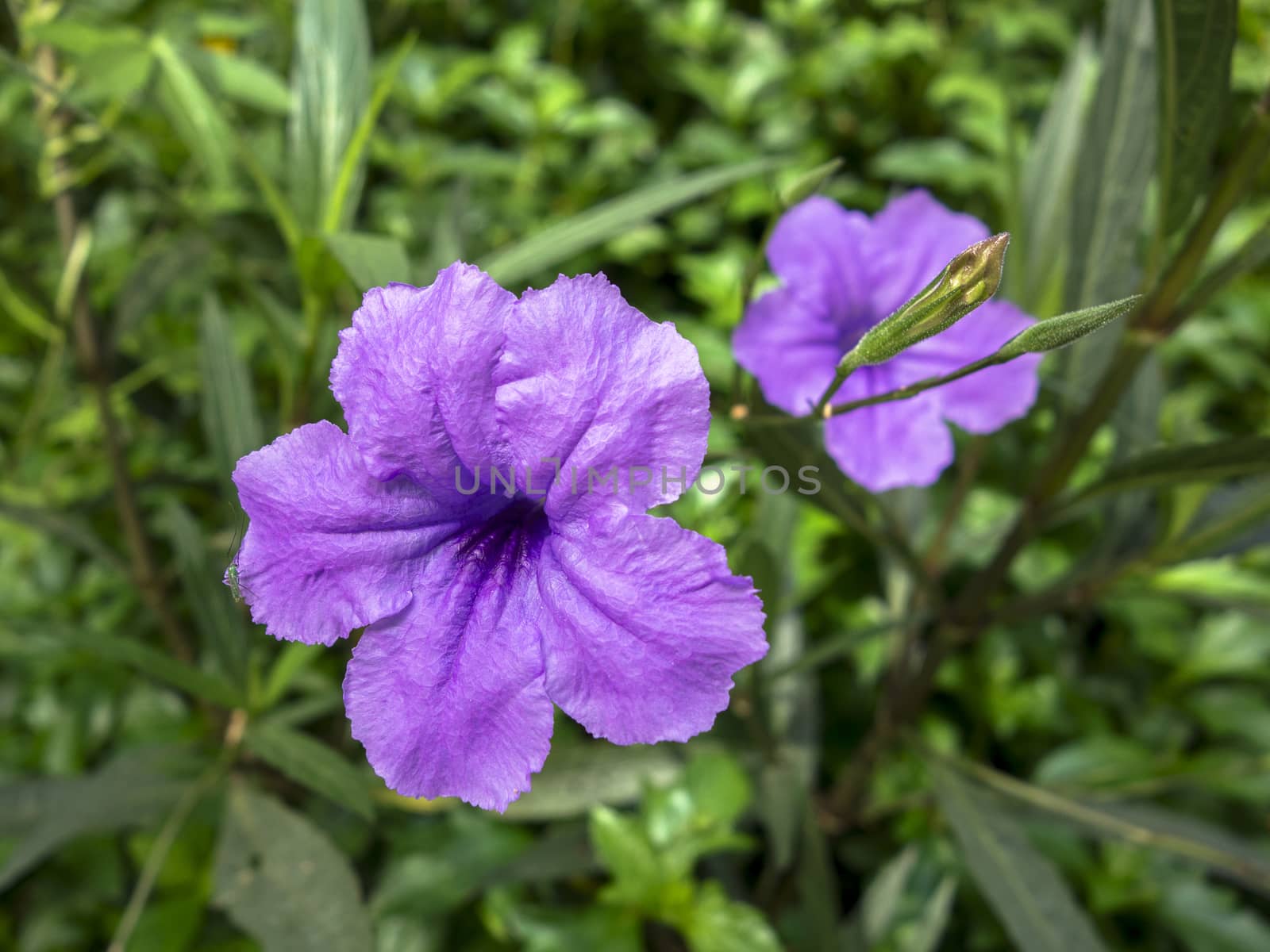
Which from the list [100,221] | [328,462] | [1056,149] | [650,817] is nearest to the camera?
[328,462]

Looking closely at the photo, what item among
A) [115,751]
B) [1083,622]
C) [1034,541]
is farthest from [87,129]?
[1083,622]

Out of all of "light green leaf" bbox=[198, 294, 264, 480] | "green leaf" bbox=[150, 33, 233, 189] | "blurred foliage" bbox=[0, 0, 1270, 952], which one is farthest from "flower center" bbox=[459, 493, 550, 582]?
"green leaf" bbox=[150, 33, 233, 189]

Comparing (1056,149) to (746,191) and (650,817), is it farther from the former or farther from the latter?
(650,817)

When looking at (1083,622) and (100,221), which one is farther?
(100,221)

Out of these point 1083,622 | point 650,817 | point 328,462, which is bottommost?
point 1083,622

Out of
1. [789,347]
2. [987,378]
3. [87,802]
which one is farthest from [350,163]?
[87,802]
